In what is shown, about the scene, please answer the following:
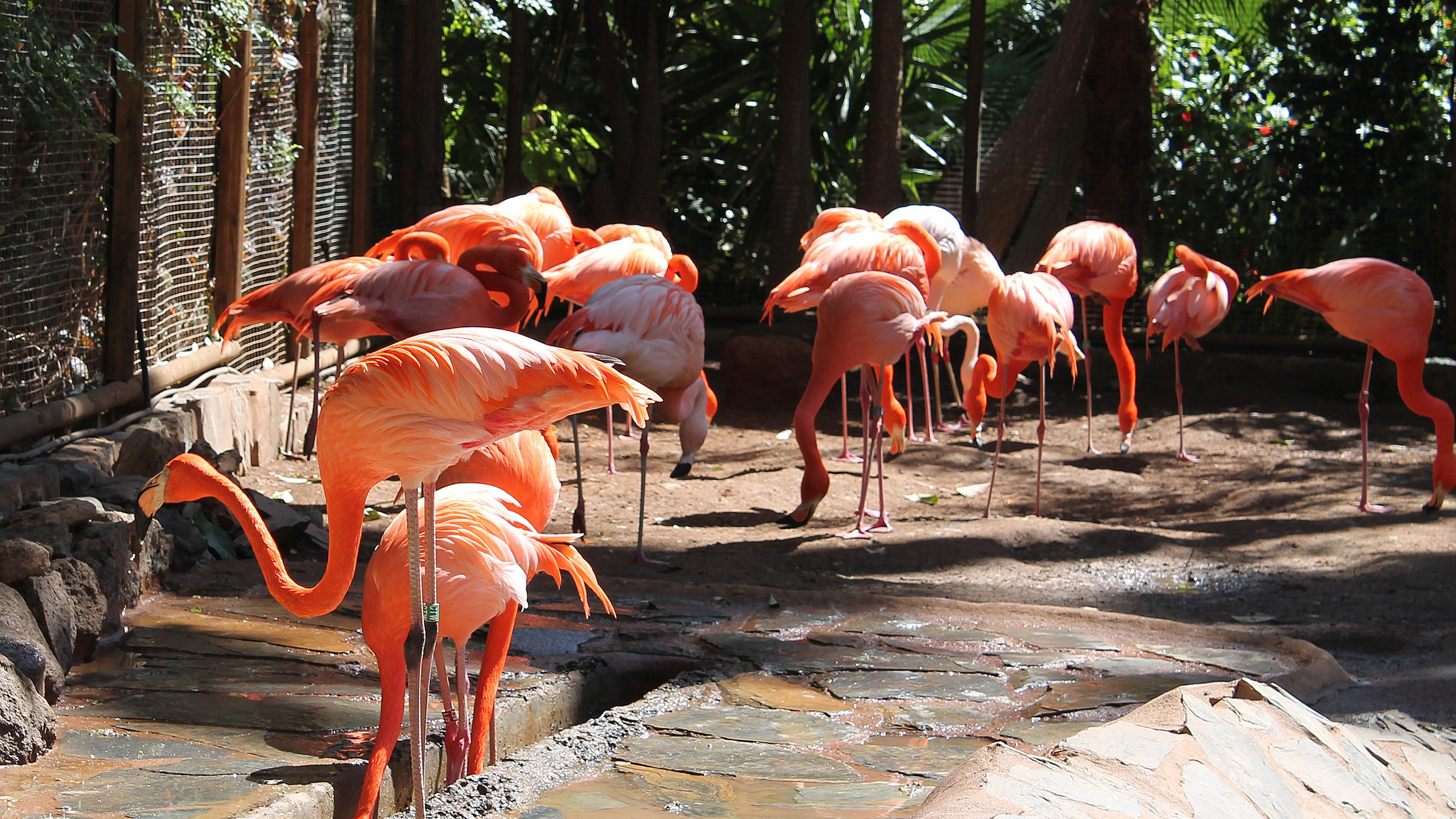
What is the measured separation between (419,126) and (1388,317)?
5593 millimetres

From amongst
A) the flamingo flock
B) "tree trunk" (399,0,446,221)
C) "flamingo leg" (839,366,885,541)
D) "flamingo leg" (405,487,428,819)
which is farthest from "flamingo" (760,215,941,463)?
"flamingo leg" (405,487,428,819)

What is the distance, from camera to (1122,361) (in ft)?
25.6

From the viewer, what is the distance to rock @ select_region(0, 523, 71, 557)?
3.40 metres

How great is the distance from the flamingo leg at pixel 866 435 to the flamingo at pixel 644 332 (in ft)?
3.12

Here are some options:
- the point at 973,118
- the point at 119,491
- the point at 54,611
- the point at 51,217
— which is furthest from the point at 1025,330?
the point at 54,611

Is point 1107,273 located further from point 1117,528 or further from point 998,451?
point 1117,528

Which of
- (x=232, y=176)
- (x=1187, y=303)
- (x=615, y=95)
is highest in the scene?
(x=615, y=95)

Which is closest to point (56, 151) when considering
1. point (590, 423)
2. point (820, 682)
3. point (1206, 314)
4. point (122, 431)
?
point (122, 431)

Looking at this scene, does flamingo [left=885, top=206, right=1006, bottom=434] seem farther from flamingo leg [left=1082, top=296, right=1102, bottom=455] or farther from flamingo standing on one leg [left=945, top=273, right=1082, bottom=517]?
flamingo leg [left=1082, top=296, right=1102, bottom=455]

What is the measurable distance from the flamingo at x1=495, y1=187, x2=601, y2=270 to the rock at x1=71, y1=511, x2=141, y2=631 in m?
3.27

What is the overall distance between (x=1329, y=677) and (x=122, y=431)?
→ 4.14m

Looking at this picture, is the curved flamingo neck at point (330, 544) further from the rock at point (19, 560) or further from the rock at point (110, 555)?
the rock at point (110, 555)

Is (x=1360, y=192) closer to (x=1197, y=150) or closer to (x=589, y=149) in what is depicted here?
(x=1197, y=150)

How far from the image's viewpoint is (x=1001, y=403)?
6.65 metres
